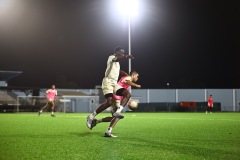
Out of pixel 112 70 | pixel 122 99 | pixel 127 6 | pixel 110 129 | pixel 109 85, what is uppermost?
pixel 127 6

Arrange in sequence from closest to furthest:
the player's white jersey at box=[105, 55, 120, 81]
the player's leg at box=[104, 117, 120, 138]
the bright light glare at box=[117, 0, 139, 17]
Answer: the player's leg at box=[104, 117, 120, 138], the player's white jersey at box=[105, 55, 120, 81], the bright light glare at box=[117, 0, 139, 17]

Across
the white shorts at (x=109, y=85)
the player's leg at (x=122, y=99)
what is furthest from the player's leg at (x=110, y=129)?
the white shorts at (x=109, y=85)

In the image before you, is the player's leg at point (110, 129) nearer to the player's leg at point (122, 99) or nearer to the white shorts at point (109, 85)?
the player's leg at point (122, 99)

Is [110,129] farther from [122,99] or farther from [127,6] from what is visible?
[127,6]

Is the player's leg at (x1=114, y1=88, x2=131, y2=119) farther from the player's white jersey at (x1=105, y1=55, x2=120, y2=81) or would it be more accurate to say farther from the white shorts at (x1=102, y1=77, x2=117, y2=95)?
the player's white jersey at (x1=105, y1=55, x2=120, y2=81)

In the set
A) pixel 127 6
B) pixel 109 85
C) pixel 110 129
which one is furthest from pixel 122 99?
pixel 127 6

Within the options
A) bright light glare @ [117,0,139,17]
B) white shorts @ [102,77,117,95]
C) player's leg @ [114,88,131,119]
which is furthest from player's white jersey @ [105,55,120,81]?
bright light glare @ [117,0,139,17]

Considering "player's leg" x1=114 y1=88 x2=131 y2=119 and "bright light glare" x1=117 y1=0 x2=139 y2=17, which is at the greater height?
"bright light glare" x1=117 y1=0 x2=139 y2=17

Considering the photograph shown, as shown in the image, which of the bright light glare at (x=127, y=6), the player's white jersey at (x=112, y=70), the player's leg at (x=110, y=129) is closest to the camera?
the player's leg at (x=110, y=129)

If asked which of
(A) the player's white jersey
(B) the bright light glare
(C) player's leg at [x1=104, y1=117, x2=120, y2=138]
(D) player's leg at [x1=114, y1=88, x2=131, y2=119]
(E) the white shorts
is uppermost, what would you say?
(B) the bright light glare

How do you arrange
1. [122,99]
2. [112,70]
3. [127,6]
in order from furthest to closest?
[127,6]
[112,70]
[122,99]

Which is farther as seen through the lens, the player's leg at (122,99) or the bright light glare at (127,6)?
the bright light glare at (127,6)

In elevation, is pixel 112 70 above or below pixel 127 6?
below

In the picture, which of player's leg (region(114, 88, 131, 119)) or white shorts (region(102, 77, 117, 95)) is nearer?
player's leg (region(114, 88, 131, 119))
